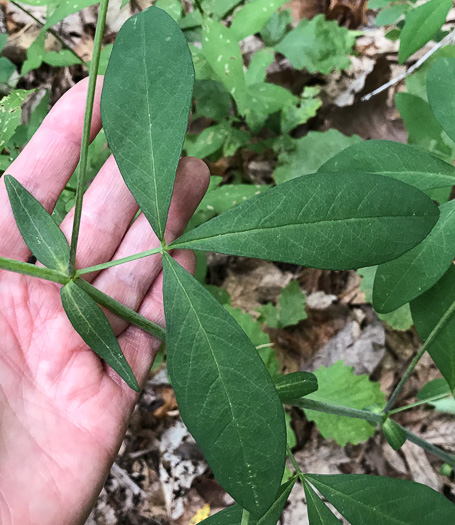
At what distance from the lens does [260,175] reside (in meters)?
2.52

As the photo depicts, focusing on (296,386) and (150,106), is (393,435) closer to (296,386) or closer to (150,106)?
(296,386)

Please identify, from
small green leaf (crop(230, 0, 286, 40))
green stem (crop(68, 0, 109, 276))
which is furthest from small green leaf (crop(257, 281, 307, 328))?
green stem (crop(68, 0, 109, 276))

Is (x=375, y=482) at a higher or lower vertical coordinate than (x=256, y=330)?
higher

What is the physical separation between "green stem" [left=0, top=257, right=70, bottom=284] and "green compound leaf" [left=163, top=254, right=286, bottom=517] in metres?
0.28

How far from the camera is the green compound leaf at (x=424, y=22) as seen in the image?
4.38 feet

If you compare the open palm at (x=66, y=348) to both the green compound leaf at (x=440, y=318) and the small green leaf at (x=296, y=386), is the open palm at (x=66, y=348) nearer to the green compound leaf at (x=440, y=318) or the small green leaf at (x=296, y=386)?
the small green leaf at (x=296, y=386)

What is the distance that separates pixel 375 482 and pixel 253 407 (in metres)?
0.41

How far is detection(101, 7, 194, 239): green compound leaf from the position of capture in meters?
0.88

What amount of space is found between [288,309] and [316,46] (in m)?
1.19

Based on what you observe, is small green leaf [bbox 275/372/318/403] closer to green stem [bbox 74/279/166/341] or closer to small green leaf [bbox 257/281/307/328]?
green stem [bbox 74/279/166/341]

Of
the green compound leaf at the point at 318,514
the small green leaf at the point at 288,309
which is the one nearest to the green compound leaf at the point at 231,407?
the green compound leaf at the point at 318,514

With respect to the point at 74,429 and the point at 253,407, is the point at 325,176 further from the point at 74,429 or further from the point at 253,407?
the point at 74,429

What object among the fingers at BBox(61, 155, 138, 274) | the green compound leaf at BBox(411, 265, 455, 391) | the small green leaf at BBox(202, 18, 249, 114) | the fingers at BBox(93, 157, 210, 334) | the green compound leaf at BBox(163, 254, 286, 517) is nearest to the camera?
the green compound leaf at BBox(163, 254, 286, 517)

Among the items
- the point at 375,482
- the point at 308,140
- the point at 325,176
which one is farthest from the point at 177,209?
the point at 308,140
